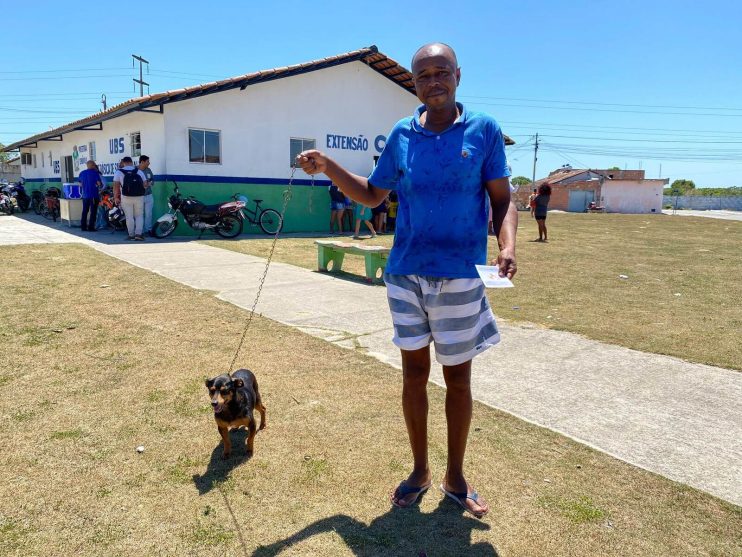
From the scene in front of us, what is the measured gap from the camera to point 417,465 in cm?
263

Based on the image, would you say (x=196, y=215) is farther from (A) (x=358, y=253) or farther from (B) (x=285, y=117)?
(A) (x=358, y=253)

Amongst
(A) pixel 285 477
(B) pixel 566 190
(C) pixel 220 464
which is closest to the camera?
(A) pixel 285 477

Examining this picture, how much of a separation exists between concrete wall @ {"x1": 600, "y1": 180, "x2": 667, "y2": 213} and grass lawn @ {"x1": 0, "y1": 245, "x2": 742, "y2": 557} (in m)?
51.4

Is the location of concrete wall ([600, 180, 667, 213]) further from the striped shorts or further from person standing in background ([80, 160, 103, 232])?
the striped shorts

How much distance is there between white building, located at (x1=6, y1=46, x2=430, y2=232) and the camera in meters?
13.9

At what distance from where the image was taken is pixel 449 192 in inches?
90.4

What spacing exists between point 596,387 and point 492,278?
227 cm

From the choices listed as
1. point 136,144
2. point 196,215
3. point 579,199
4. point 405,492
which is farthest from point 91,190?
point 579,199

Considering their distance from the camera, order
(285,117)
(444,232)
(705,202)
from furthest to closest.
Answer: (705,202) → (285,117) → (444,232)

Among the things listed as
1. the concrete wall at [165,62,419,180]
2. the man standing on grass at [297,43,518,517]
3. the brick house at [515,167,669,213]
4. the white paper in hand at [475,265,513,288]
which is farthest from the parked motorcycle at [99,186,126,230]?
the brick house at [515,167,669,213]

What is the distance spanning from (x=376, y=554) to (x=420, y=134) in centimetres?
179

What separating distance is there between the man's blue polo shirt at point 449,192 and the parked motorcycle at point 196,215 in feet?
37.7

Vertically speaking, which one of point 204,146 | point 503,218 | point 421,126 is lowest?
point 503,218

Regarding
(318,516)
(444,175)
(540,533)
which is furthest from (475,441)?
(444,175)
